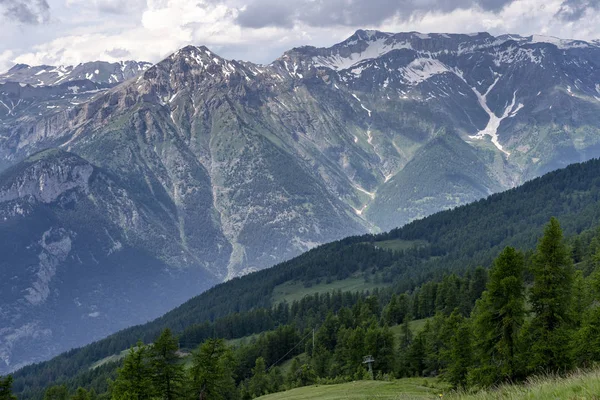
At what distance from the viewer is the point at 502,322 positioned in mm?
51469

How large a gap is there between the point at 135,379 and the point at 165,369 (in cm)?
404

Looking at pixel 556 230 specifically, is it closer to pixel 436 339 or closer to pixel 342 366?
pixel 436 339

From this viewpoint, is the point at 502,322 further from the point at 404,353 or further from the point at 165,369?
the point at 404,353

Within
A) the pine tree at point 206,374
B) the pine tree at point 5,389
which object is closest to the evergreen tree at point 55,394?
the pine tree at point 5,389

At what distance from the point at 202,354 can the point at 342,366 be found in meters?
36.9

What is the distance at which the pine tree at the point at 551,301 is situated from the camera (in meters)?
49.5

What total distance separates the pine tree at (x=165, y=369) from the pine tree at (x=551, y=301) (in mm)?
38836

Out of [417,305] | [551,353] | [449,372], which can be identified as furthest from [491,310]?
[417,305]

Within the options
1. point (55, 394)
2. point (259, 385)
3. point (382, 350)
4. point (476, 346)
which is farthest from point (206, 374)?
point (55, 394)

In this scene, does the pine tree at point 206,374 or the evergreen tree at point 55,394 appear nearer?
the pine tree at point 206,374

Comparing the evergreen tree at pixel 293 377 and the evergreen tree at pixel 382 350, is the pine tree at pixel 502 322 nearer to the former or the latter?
the evergreen tree at pixel 382 350

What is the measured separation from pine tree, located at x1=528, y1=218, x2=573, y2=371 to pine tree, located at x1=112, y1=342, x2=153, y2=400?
3921 cm

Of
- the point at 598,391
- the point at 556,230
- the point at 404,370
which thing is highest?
the point at 556,230

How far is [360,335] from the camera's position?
10062 centimetres
